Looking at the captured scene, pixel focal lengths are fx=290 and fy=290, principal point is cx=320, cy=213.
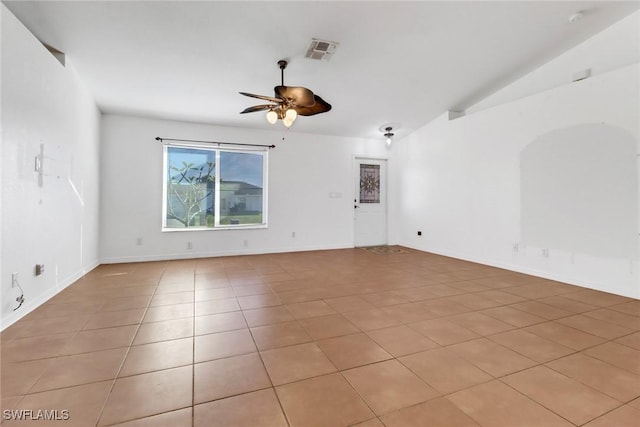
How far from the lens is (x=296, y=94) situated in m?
3.01

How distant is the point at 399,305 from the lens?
9.48 feet

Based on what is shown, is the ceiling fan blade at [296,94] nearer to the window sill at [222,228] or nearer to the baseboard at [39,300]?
the baseboard at [39,300]

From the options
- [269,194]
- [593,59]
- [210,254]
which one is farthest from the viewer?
[269,194]

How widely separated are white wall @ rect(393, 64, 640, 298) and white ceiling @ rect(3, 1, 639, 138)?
0.73 m

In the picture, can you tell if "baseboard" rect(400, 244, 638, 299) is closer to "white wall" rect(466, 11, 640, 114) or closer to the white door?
the white door

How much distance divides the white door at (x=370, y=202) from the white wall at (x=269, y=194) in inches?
8.7

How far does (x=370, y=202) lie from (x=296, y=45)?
4.19 m

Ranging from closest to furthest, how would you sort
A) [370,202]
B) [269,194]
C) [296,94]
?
1. [296,94]
2. [269,194]
3. [370,202]

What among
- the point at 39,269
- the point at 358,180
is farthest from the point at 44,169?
the point at 358,180

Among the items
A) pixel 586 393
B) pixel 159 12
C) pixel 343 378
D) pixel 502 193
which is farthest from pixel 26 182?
pixel 502 193

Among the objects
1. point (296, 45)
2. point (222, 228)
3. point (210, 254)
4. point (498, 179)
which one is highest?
point (296, 45)

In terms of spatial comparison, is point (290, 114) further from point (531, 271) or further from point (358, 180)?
point (531, 271)

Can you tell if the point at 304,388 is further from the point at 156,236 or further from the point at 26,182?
the point at 156,236

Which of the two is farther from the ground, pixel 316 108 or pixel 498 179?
pixel 316 108
